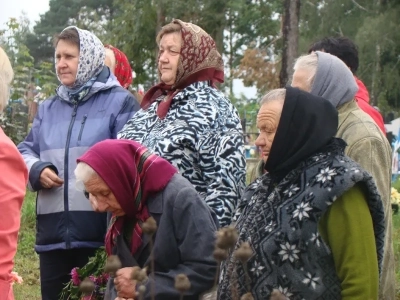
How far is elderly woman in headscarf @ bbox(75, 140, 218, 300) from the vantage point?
3119 millimetres

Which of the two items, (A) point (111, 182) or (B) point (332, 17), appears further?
(B) point (332, 17)

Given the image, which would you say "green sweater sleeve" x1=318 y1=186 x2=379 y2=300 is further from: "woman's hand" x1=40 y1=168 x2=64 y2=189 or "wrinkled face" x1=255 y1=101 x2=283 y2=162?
"woman's hand" x1=40 y1=168 x2=64 y2=189

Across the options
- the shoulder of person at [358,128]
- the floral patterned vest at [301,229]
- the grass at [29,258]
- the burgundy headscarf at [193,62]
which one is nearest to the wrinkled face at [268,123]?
the floral patterned vest at [301,229]

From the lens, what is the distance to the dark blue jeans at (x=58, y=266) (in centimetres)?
436

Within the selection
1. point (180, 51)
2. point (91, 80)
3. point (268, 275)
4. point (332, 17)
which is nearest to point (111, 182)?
point (268, 275)

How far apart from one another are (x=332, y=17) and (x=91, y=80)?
1359 inches

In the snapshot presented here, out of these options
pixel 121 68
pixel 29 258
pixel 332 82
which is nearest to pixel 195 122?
pixel 332 82

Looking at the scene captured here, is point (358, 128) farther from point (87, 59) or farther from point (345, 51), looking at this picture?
point (87, 59)

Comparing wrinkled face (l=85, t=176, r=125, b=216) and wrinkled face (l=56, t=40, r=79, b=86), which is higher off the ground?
wrinkled face (l=56, t=40, r=79, b=86)

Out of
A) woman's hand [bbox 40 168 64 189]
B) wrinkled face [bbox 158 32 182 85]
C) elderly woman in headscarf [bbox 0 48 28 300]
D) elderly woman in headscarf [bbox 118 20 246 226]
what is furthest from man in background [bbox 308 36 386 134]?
elderly woman in headscarf [bbox 0 48 28 300]

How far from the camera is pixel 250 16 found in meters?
33.5

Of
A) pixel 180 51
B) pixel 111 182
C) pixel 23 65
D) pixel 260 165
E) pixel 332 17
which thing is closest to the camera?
pixel 111 182

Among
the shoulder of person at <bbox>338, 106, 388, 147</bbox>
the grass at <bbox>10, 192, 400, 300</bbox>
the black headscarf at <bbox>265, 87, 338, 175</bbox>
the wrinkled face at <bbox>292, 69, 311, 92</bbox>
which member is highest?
the wrinkled face at <bbox>292, 69, 311, 92</bbox>

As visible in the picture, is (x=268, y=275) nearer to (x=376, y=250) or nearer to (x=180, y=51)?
(x=376, y=250)
